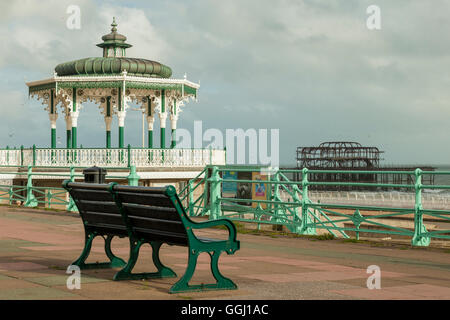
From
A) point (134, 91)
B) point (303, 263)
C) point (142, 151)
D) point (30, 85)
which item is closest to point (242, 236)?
point (303, 263)

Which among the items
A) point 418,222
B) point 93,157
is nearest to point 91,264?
point 418,222

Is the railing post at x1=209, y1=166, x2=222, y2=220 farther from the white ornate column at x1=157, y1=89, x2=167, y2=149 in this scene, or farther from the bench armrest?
the white ornate column at x1=157, y1=89, x2=167, y2=149

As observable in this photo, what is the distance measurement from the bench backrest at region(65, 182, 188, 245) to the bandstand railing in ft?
64.0

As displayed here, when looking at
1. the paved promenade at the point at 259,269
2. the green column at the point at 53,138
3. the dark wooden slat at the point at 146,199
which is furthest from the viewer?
the green column at the point at 53,138

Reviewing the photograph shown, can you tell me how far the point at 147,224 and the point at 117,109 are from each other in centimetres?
2150

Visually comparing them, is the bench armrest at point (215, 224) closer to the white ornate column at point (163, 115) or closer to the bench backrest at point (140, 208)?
the bench backrest at point (140, 208)

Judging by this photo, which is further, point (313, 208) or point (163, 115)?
point (163, 115)

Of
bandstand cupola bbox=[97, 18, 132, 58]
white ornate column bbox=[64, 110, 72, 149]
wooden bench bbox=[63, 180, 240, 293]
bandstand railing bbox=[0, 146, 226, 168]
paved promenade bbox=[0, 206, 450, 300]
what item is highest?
bandstand cupola bbox=[97, 18, 132, 58]

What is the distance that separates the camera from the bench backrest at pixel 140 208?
265 inches

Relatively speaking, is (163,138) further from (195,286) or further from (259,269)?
(195,286)

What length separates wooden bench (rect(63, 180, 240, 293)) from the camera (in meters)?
6.73

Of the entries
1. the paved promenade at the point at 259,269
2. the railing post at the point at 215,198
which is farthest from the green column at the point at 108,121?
the paved promenade at the point at 259,269

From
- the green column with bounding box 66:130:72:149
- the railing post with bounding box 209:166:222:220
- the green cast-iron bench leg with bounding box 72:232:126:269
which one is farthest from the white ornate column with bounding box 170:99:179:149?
the green cast-iron bench leg with bounding box 72:232:126:269

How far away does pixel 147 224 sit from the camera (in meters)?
7.23
